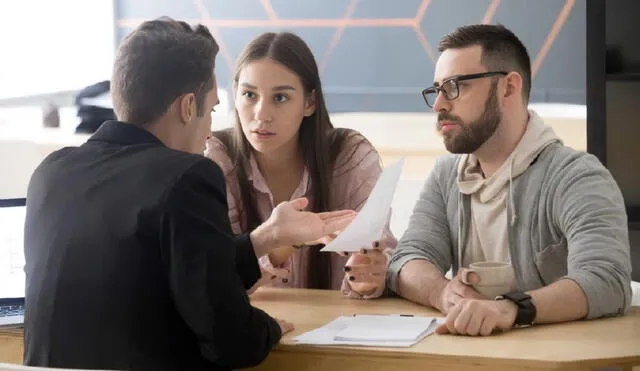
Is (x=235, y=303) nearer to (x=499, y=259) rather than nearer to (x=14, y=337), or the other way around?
(x=14, y=337)

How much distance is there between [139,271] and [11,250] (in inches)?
32.2

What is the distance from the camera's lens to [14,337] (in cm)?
242

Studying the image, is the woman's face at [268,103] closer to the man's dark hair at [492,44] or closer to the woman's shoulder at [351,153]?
the woman's shoulder at [351,153]

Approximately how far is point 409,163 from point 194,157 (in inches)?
96.4

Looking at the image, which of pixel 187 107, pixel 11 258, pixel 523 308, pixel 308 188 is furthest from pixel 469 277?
pixel 11 258

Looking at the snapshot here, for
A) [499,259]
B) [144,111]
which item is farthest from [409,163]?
[144,111]

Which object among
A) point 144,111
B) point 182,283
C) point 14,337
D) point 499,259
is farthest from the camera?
point 499,259

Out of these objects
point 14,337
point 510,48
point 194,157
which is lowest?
point 14,337

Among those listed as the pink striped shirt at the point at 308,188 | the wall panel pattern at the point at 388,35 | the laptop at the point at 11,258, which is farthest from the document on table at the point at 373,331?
the wall panel pattern at the point at 388,35

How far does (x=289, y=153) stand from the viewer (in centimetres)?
311

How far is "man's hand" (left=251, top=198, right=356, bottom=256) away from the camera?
237 centimetres

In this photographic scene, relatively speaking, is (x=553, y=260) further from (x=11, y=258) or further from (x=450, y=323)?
(x=11, y=258)

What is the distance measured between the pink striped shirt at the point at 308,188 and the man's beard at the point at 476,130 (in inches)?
14.9

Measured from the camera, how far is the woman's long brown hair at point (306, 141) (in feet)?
9.92
